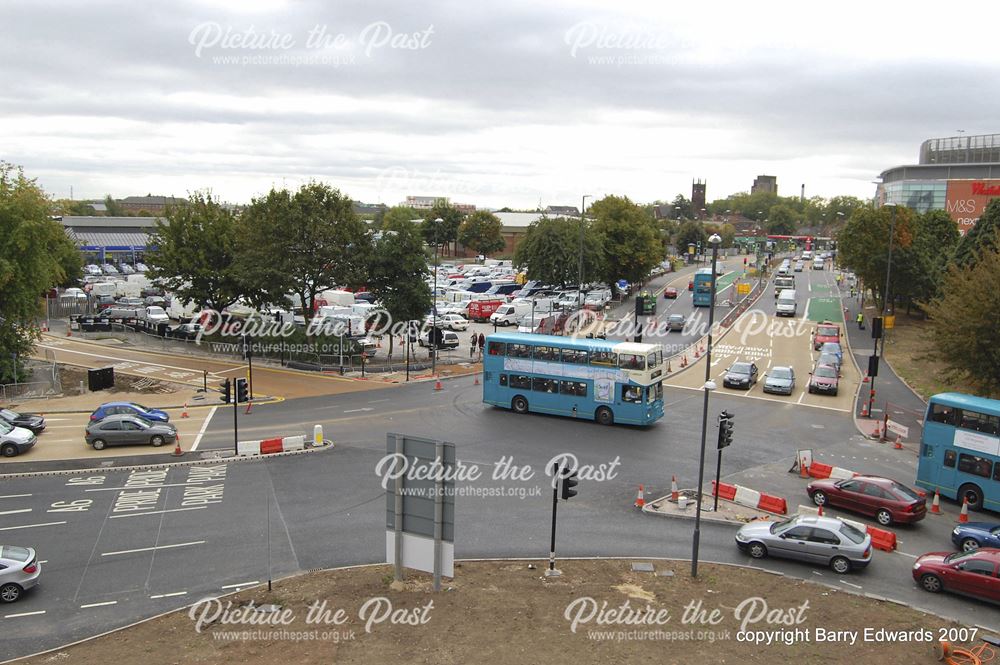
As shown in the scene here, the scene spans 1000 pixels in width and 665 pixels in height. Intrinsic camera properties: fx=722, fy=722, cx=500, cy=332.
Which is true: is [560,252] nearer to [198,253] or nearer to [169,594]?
[198,253]

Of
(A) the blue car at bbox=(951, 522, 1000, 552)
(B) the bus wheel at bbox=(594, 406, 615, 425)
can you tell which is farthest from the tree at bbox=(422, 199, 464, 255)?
(A) the blue car at bbox=(951, 522, 1000, 552)

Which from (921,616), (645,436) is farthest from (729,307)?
(921,616)

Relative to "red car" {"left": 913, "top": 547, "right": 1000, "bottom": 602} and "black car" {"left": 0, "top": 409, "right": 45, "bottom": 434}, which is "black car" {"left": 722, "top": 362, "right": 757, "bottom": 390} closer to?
"red car" {"left": 913, "top": 547, "right": 1000, "bottom": 602}

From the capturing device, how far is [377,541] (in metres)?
19.4

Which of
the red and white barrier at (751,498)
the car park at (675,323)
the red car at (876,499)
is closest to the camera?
the red car at (876,499)

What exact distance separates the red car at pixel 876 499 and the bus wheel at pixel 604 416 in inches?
413

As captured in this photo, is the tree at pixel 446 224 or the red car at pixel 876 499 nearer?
the red car at pixel 876 499

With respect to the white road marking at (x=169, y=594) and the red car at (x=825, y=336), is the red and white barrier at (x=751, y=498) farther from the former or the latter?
the red car at (x=825, y=336)

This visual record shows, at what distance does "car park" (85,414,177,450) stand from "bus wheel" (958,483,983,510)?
28.4m

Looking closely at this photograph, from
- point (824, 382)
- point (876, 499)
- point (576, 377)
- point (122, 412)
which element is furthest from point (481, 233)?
point (876, 499)

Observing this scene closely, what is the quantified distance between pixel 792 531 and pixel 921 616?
Answer: 3.54 metres

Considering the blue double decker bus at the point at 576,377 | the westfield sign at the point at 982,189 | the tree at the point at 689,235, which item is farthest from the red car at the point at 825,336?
the tree at the point at 689,235

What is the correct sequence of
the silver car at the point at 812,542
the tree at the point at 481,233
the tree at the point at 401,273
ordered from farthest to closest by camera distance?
the tree at the point at 481,233, the tree at the point at 401,273, the silver car at the point at 812,542

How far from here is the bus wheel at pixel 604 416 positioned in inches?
1254
